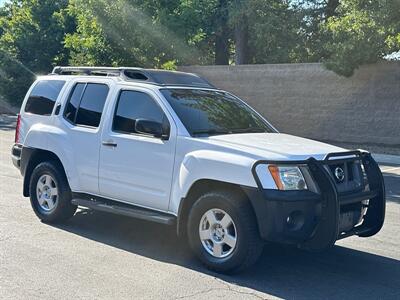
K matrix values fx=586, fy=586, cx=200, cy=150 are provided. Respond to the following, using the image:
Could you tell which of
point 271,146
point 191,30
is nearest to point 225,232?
point 271,146

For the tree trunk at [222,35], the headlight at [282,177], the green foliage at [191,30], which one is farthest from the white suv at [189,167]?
the tree trunk at [222,35]

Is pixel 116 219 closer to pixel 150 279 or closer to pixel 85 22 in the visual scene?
pixel 150 279

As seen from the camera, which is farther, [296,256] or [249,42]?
[249,42]

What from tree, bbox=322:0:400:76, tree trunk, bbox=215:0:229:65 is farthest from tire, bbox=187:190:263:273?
tree trunk, bbox=215:0:229:65

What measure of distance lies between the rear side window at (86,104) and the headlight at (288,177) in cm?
260

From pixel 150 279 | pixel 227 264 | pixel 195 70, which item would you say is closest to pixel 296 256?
pixel 227 264

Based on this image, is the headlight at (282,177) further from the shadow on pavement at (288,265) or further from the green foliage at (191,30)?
the green foliage at (191,30)

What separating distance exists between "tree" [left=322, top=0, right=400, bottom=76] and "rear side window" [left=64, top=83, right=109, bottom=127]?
467 inches

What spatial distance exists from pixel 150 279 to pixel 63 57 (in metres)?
28.5

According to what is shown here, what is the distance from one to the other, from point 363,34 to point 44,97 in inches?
504

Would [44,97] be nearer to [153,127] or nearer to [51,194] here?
[51,194]

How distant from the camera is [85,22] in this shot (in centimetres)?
2534

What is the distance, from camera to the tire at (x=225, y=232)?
215 inches

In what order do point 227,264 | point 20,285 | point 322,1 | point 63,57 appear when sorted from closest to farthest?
point 20,285 → point 227,264 → point 322,1 → point 63,57
